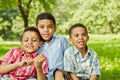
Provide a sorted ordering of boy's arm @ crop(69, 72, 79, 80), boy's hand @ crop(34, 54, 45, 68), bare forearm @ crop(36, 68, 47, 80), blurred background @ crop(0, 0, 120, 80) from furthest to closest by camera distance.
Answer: blurred background @ crop(0, 0, 120, 80) < boy's arm @ crop(69, 72, 79, 80) < bare forearm @ crop(36, 68, 47, 80) < boy's hand @ crop(34, 54, 45, 68)

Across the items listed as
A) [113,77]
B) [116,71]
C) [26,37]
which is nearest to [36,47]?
[26,37]

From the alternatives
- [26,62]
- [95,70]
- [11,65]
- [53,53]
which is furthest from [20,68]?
[95,70]

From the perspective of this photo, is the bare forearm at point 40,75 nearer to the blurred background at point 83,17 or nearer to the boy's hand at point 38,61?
the boy's hand at point 38,61

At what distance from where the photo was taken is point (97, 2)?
Answer: 51.2m

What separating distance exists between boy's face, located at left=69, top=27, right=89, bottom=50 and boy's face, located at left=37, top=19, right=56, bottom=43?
33cm

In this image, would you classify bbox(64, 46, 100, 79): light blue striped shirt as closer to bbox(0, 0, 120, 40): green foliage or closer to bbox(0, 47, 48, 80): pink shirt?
bbox(0, 47, 48, 80): pink shirt

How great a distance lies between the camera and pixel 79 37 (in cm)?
568

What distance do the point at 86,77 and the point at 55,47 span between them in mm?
648

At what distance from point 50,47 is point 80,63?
513mm

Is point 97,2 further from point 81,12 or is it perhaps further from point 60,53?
point 60,53

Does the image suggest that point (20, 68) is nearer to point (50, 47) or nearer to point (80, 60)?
point (50, 47)

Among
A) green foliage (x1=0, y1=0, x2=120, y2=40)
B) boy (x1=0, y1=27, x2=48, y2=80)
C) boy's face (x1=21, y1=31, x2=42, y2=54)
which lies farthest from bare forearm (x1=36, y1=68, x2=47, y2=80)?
green foliage (x1=0, y1=0, x2=120, y2=40)

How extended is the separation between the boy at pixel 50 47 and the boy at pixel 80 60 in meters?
0.12

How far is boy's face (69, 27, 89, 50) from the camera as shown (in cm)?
566
